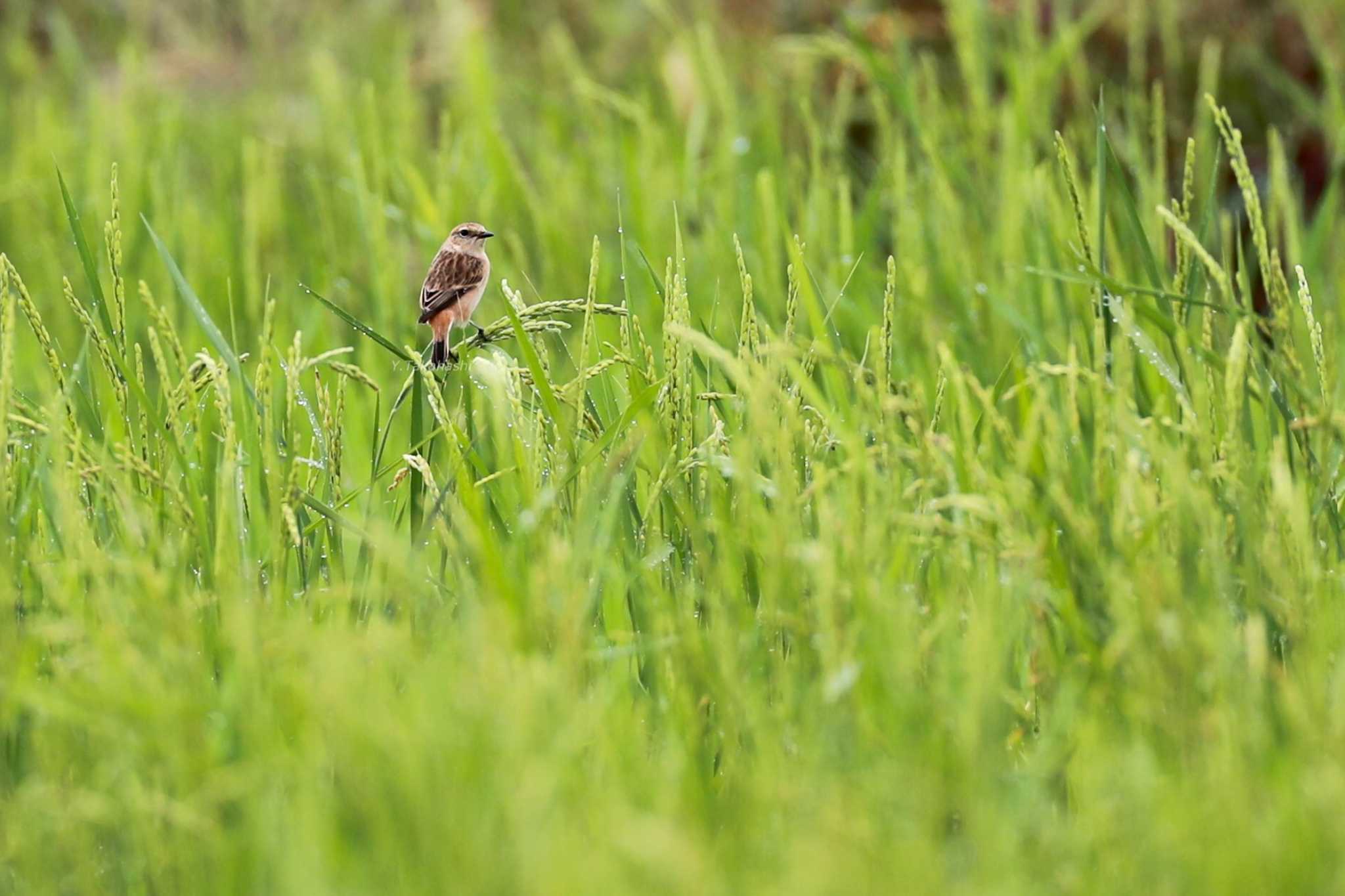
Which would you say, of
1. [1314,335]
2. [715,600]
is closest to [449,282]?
[715,600]

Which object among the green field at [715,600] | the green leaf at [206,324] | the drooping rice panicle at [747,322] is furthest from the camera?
the green leaf at [206,324]

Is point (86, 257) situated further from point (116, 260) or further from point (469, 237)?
point (469, 237)

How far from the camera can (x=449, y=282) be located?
2771 millimetres

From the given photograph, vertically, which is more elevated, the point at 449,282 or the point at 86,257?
the point at 86,257

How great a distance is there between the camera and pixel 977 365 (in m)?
3.40

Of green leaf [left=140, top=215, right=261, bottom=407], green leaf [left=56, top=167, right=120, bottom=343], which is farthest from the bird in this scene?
green leaf [left=56, top=167, right=120, bottom=343]

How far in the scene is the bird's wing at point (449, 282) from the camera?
9.04 feet

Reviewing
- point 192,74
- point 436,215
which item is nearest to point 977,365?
point 436,215

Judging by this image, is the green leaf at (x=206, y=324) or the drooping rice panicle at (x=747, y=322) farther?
the green leaf at (x=206, y=324)

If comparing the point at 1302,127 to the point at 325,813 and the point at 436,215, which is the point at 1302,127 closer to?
the point at 436,215

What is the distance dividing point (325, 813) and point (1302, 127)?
4.34m

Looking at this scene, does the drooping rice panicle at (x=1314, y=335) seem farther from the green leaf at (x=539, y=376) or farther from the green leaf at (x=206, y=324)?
the green leaf at (x=206, y=324)

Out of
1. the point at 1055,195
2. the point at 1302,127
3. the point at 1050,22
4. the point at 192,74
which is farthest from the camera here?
the point at 192,74

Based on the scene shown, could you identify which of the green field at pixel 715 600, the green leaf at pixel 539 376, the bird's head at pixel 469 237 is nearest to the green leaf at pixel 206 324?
the green field at pixel 715 600
